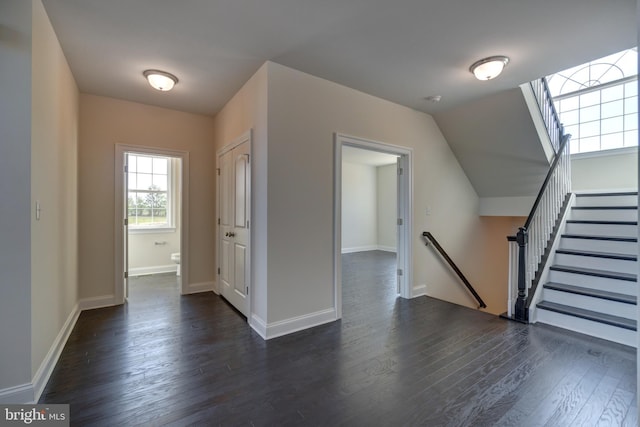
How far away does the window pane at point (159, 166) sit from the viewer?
569 cm

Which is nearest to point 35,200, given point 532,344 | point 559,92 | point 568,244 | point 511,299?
point 532,344

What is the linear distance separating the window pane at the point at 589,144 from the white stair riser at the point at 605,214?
1528 mm

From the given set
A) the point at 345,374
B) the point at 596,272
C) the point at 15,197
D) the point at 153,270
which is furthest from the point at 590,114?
the point at 153,270

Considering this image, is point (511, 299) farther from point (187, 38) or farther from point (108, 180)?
point (108, 180)

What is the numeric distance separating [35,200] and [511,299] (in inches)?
176

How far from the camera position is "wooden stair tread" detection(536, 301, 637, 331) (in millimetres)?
2617

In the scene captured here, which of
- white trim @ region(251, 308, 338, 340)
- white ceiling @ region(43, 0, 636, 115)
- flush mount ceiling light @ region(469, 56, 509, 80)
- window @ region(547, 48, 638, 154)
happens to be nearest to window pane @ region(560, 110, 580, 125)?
window @ region(547, 48, 638, 154)

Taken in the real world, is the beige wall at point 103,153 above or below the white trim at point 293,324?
above

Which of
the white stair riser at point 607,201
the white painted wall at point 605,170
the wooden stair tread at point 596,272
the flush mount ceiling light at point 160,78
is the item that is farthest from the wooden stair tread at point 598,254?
the flush mount ceiling light at point 160,78

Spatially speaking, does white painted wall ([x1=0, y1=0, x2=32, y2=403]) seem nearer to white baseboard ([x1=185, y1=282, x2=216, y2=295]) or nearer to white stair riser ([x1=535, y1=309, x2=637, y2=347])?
white baseboard ([x1=185, y1=282, x2=216, y2=295])

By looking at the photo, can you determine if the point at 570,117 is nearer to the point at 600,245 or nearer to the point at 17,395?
the point at 600,245

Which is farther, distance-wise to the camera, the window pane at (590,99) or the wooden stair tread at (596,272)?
the window pane at (590,99)

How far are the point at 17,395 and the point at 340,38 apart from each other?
3397 millimetres

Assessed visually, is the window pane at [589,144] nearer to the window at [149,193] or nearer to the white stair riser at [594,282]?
the white stair riser at [594,282]
